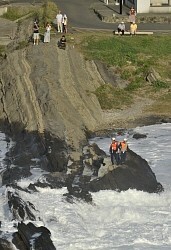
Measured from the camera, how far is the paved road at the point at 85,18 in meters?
50.8

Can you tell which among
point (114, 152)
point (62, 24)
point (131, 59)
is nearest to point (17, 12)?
point (62, 24)

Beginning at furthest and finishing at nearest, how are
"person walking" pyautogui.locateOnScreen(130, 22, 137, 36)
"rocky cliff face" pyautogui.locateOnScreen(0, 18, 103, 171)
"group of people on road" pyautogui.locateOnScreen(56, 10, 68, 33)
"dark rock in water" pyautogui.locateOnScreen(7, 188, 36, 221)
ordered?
"person walking" pyautogui.locateOnScreen(130, 22, 137, 36)
"group of people on road" pyautogui.locateOnScreen(56, 10, 68, 33)
"rocky cliff face" pyautogui.locateOnScreen(0, 18, 103, 171)
"dark rock in water" pyautogui.locateOnScreen(7, 188, 36, 221)

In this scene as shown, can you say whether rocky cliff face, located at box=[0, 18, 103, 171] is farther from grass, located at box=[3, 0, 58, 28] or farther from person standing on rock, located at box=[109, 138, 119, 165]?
grass, located at box=[3, 0, 58, 28]

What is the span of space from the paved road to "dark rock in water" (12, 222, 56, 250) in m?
27.5

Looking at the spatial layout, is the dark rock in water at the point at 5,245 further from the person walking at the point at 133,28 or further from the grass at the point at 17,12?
the grass at the point at 17,12

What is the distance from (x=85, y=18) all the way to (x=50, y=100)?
1836cm

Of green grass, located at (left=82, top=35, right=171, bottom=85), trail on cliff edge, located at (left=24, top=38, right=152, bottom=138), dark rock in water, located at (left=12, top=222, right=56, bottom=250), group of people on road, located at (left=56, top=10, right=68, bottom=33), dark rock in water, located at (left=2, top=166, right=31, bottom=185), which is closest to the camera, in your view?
dark rock in water, located at (left=12, top=222, right=56, bottom=250)

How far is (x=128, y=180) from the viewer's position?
29141 mm

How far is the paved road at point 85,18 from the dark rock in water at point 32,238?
27.5 m

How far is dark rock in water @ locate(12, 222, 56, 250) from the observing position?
24.1 metres

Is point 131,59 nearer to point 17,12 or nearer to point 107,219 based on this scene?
point 17,12

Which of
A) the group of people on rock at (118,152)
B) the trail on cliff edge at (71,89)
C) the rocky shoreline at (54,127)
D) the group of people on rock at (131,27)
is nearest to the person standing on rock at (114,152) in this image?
the group of people on rock at (118,152)

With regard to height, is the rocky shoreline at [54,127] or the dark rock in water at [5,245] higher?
the rocky shoreline at [54,127]

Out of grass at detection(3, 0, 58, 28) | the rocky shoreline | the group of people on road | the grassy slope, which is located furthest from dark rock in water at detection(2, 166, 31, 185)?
grass at detection(3, 0, 58, 28)
